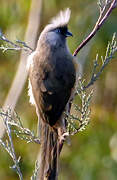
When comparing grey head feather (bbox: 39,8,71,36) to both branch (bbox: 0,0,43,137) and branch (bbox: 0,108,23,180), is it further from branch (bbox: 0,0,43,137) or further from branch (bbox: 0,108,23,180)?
branch (bbox: 0,0,43,137)

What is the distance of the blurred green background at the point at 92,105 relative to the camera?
7.36m

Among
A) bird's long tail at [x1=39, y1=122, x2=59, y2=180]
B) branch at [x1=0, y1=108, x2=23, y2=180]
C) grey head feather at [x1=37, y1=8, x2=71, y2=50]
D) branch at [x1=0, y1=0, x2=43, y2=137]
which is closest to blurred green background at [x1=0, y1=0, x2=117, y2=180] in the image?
branch at [x1=0, y1=0, x2=43, y2=137]

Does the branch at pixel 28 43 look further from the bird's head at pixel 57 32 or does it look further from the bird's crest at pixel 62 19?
the bird's crest at pixel 62 19

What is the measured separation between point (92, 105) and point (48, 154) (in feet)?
11.2

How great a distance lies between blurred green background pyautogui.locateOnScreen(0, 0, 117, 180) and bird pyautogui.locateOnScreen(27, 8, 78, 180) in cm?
268

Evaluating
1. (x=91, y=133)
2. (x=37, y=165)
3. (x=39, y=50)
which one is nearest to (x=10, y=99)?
(x=91, y=133)

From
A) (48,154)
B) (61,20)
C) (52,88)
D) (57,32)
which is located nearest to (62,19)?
(61,20)

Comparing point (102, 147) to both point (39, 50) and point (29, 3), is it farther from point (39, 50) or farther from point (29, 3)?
point (39, 50)

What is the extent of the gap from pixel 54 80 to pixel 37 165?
2.16ft

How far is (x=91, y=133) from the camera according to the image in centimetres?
756

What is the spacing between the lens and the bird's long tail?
12.7 feet

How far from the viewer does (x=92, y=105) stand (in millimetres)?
7371

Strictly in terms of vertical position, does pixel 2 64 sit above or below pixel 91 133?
above

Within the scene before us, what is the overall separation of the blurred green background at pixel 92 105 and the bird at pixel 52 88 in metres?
2.68
